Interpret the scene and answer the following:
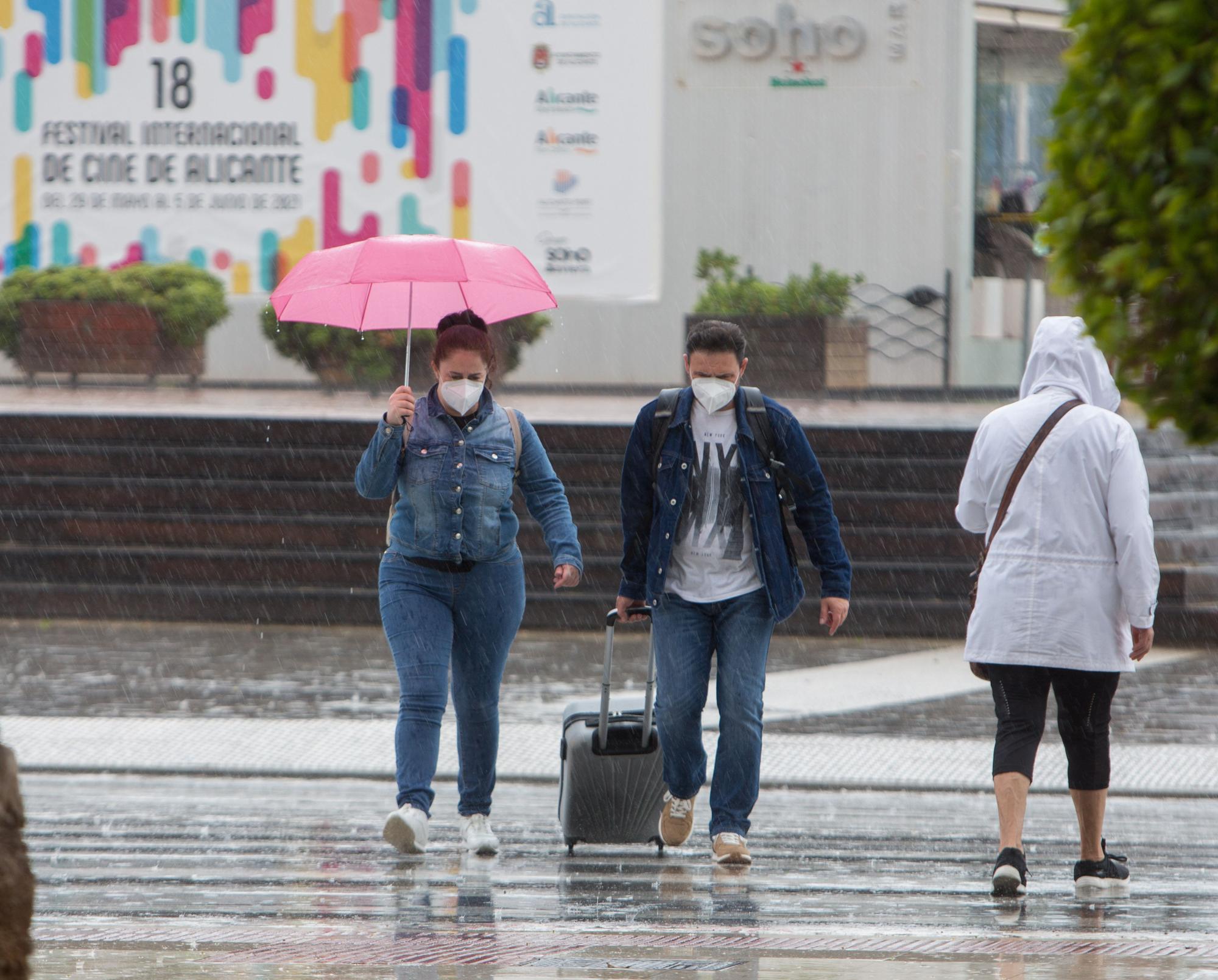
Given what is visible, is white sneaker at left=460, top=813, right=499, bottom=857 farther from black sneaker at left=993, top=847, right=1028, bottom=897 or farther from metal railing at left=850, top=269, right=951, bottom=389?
metal railing at left=850, top=269, right=951, bottom=389

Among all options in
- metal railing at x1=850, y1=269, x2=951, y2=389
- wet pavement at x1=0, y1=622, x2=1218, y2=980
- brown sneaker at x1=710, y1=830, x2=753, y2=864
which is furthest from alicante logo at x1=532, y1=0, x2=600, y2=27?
brown sneaker at x1=710, y1=830, x2=753, y2=864

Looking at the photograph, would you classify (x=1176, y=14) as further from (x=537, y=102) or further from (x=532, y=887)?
(x=537, y=102)

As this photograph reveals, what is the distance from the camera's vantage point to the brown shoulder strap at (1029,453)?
6008 mm

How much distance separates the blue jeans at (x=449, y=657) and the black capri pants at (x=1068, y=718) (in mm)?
1691

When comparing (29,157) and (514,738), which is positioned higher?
(29,157)

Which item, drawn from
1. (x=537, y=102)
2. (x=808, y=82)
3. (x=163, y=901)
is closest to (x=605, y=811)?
(x=163, y=901)

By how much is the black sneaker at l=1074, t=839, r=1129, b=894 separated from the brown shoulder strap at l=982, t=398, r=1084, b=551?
1.08m

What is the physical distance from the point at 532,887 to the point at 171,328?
46.2ft

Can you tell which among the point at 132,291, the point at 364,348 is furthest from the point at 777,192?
the point at 132,291

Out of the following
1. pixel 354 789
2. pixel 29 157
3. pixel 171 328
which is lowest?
pixel 354 789

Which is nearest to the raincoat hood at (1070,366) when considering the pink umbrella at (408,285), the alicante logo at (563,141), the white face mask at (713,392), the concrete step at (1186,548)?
the white face mask at (713,392)

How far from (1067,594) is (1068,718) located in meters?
0.43

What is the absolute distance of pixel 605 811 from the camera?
6613 millimetres

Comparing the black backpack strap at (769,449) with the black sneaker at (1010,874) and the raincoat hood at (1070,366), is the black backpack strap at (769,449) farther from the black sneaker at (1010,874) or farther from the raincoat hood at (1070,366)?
the black sneaker at (1010,874)
